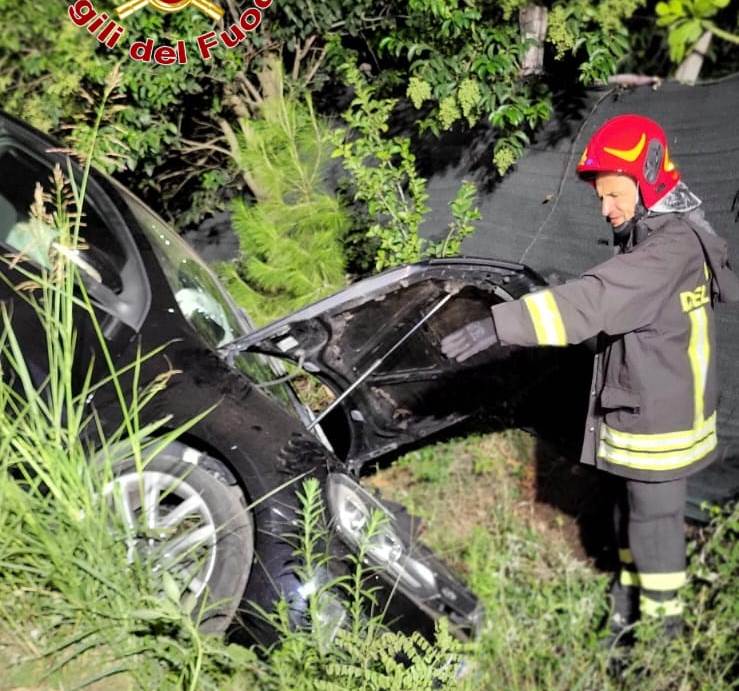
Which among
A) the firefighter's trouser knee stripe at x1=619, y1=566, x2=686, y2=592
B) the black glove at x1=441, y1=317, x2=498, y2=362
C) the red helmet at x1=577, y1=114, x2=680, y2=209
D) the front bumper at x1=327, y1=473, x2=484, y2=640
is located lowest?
the firefighter's trouser knee stripe at x1=619, y1=566, x2=686, y2=592

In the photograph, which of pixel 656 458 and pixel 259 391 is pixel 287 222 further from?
pixel 656 458

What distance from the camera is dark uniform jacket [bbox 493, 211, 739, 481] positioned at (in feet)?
9.77

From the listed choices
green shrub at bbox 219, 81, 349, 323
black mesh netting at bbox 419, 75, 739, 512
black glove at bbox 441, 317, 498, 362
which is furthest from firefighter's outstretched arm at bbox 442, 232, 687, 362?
green shrub at bbox 219, 81, 349, 323

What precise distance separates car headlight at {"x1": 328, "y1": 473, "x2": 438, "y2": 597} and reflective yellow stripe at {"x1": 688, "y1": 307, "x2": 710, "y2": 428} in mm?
1133

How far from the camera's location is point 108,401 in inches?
119

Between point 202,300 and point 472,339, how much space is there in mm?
1147

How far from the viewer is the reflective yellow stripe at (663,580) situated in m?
3.58

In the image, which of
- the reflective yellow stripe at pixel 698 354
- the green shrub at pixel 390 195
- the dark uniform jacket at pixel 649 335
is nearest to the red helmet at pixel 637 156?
the dark uniform jacket at pixel 649 335

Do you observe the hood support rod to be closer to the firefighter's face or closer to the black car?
the black car

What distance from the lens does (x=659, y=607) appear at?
356 cm

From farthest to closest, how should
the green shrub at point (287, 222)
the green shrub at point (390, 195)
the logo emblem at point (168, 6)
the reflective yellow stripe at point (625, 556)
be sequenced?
the logo emblem at point (168, 6), the green shrub at point (287, 222), the green shrub at point (390, 195), the reflective yellow stripe at point (625, 556)

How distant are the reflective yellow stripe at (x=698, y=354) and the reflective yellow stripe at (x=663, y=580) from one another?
61 centimetres

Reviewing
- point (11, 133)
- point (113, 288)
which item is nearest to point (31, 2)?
point (11, 133)

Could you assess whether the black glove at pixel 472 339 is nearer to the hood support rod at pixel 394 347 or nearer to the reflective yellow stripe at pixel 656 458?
the hood support rod at pixel 394 347
